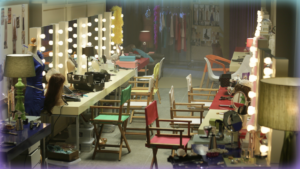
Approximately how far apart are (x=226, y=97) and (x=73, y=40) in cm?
248

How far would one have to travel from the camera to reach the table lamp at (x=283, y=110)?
207cm

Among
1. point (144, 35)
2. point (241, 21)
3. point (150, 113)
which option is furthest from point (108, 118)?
point (241, 21)

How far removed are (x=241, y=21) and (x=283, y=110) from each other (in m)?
9.07

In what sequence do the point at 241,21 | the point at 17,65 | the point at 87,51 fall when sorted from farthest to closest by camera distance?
the point at 241,21, the point at 87,51, the point at 17,65

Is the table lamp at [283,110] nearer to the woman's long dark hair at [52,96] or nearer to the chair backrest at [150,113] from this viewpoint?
the chair backrest at [150,113]

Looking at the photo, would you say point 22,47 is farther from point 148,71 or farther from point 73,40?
point 148,71

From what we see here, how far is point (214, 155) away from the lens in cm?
293

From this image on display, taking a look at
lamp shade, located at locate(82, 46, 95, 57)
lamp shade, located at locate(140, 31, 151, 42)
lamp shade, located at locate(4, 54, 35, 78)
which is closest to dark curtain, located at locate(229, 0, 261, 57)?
lamp shade, located at locate(140, 31, 151, 42)

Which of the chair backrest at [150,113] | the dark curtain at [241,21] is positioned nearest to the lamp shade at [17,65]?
the chair backrest at [150,113]

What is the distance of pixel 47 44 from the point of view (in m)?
5.23

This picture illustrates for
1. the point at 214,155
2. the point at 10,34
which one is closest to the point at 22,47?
the point at 10,34

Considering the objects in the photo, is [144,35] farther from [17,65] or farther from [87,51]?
[17,65]

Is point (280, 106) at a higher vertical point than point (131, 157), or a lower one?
higher

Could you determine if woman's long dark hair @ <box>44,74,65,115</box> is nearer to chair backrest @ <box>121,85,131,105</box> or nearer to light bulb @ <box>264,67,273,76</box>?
chair backrest @ <box>121,85,131,105</box>
